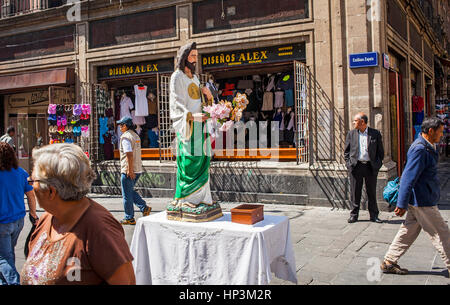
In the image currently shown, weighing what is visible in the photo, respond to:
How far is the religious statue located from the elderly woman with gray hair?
2.07m

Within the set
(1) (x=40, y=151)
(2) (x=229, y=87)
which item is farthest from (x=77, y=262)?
(2) (x=229, y=87)

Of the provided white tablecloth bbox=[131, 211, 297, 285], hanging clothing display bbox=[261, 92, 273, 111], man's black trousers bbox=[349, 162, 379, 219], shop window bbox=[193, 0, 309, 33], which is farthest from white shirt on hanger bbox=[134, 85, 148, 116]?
white tablecloth bbox=[131, 211, 297, 285]

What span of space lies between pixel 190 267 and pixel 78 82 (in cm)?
951

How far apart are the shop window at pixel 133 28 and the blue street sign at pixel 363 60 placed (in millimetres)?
4581

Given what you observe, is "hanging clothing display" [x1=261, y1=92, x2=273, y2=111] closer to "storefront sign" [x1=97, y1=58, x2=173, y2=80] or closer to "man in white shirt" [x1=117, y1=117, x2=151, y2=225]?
"storefront sign" [x1=97, y1=58, x2=173, y2=80]

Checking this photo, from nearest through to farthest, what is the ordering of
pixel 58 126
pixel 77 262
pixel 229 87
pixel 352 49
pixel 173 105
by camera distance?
pixel 77 262 < pixel 173 105 < pixel 352 49 < pixel 229 87 < pixel 58 126

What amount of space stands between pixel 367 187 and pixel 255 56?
13.5 ft

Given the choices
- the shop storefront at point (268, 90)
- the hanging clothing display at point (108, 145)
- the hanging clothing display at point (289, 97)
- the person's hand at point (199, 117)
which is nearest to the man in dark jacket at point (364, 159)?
the shop storefront at point (268, 90)

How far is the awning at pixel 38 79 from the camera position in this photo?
11.8 m

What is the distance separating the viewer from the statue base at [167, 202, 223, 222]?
13.5 ft

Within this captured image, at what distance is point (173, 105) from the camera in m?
4.49

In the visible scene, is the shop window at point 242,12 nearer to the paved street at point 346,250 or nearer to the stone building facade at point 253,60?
the stone building facade at point 253,60

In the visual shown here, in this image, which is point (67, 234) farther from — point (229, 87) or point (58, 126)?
point (58, 126)

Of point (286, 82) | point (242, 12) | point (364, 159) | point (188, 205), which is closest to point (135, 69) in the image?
point (242, 12)
